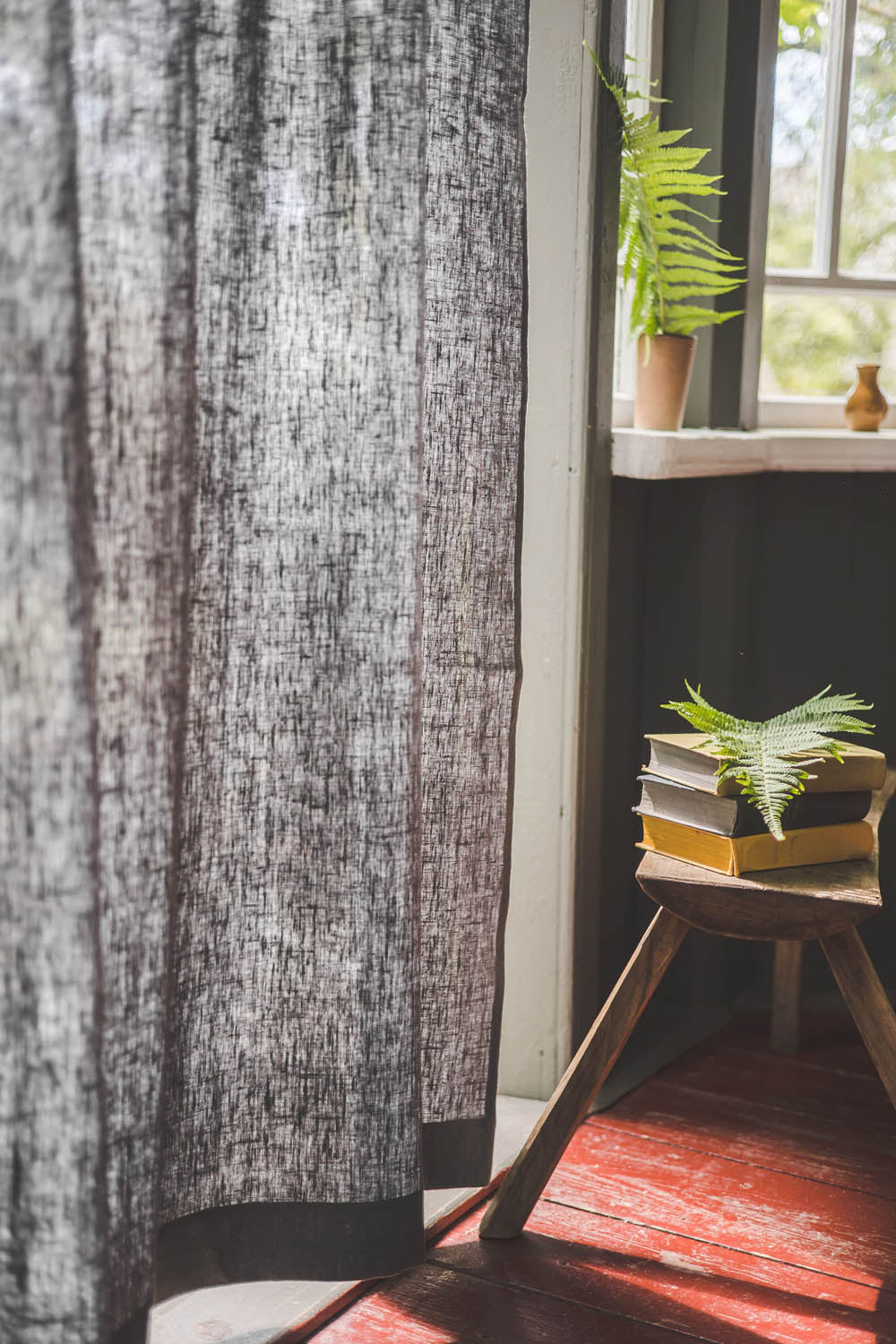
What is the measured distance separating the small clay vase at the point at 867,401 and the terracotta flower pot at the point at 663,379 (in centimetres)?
35

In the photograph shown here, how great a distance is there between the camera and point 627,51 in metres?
1.79

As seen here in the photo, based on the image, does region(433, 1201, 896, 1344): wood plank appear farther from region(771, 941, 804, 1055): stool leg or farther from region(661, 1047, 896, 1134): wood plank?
region(771, 941, 804, 1055): stool leg

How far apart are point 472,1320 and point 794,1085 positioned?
73 centimetres

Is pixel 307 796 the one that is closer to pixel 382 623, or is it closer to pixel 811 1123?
pixel 382 623

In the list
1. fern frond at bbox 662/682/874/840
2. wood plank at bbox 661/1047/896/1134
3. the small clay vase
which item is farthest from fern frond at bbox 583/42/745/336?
wood plank at bbox 661/1047/896/1134

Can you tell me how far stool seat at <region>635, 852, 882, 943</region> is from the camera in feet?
4.02

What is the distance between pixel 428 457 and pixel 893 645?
3.66 feet

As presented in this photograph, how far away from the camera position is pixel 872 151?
2.02 meters

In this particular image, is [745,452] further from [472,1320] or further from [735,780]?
[472,1320]

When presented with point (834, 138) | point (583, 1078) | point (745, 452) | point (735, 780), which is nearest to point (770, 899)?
point (735, 780)

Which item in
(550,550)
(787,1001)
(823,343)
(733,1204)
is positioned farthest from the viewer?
(823,343)

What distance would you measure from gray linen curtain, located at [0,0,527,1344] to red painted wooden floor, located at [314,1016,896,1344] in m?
0.14

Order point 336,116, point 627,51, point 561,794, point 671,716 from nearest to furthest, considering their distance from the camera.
Answer: point 336,116
point 561,794
point 627,51
point 671,716

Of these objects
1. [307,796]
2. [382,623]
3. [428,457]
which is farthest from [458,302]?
[307,796]
